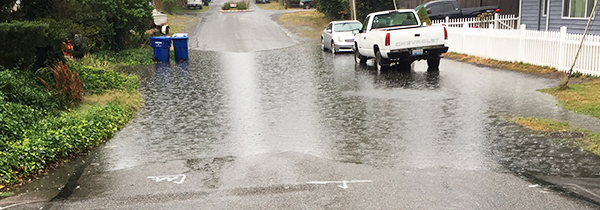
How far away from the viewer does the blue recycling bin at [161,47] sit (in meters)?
24.8

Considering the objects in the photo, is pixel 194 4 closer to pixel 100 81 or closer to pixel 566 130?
pixel 100 81

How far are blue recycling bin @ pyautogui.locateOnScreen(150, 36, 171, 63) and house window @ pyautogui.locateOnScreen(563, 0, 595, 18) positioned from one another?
15.0 metres

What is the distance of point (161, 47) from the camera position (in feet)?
81.7

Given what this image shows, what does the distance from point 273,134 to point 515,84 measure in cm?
722

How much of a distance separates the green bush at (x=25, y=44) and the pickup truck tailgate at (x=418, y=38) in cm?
934

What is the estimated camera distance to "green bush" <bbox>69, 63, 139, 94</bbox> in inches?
545

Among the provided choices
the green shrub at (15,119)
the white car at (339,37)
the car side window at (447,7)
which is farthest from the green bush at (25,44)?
the car side window at (447,7)

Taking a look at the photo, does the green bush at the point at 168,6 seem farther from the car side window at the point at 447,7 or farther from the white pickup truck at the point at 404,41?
the white pickup truck at the point at 404,41

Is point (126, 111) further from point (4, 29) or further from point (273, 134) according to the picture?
point (273, 134)

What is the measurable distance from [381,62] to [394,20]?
1.77 meters

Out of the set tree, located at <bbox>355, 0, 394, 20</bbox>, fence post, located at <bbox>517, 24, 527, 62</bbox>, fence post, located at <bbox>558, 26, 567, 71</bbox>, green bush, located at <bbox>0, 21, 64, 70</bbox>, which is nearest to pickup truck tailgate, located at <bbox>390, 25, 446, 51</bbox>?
fence post, located at <bbox>517, 24, 527, 62</bbox>

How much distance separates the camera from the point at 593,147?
8.10 metres

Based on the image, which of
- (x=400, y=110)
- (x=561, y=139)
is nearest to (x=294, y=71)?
(x=400, y=110)

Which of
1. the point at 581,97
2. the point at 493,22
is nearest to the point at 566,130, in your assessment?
the point at 581,97
